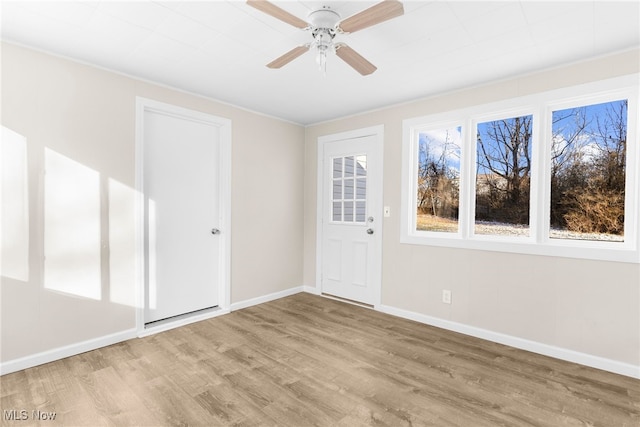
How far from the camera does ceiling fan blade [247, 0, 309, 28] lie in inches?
59.6

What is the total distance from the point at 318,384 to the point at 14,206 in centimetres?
254

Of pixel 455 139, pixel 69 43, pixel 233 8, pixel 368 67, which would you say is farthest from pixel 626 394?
pixel 69 43

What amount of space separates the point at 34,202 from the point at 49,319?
91 cm

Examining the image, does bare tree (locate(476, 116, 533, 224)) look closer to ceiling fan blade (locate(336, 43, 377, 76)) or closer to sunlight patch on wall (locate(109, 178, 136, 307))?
ceiling fan blade (locate(336, 43, 377, 76))

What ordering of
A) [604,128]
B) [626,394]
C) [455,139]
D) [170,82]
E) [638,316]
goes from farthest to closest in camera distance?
[455,139], [170,82], [604,128], [638,316], [626,394]

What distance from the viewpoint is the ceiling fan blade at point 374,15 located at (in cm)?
152

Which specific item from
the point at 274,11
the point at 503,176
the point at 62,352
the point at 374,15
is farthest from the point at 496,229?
the point at 62,352

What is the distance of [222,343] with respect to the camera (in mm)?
2840

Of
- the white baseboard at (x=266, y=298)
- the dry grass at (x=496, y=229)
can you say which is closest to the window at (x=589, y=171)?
the dry grass at (x=496, y=229)

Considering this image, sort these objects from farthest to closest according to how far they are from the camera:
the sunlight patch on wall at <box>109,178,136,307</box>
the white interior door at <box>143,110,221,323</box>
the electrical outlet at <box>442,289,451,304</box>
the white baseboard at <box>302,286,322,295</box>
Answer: the white baseboard at <box>302,286,322,295</box>, the electrical outlet at <box>442,289,451,304</box>, the white interior door at <box>143,110,221,323</box>, the sunlight patch on wall at <box>109,178,136,307</box>

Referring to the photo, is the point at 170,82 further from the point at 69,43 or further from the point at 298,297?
the point at 298,297

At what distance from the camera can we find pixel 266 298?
408 centimetres

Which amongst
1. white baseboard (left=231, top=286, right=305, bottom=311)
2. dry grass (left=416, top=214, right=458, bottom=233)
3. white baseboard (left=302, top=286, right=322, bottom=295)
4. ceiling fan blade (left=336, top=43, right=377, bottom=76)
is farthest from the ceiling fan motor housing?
white baseboard (left=302, top=286, right=322, bottom=295)

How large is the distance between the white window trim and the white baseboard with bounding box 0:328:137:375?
2.93m
